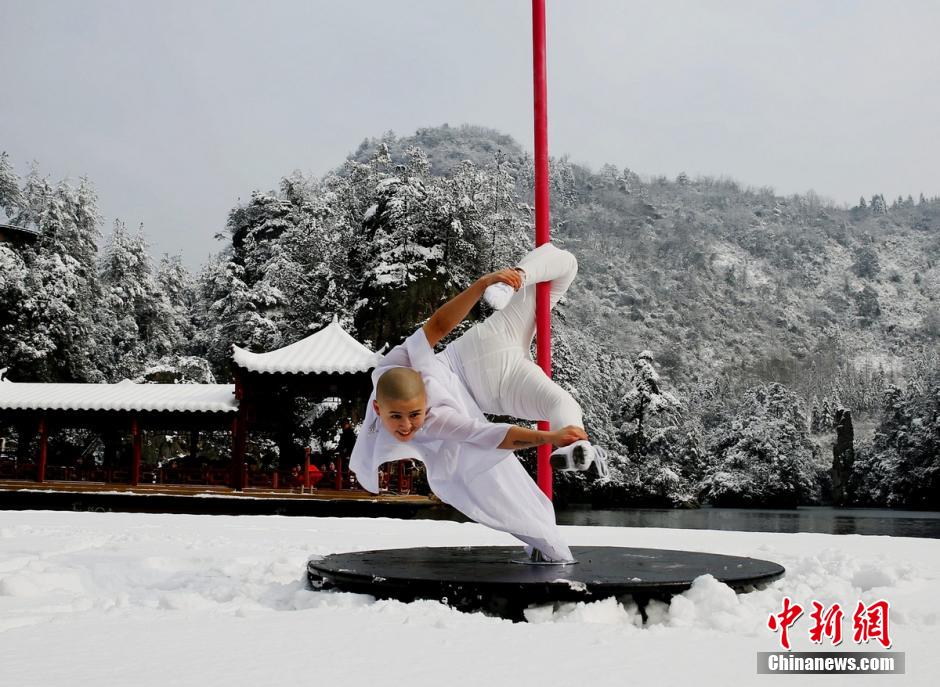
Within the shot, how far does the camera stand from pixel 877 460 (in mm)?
29578

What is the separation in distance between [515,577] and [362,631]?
76 cm

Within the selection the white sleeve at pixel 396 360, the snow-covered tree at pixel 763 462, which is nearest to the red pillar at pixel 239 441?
the white sleeve at pixel 396 360

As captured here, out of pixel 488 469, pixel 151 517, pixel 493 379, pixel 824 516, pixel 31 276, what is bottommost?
pixel 824 516

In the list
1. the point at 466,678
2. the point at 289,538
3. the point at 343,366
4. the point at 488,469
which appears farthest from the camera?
the point at 343,366

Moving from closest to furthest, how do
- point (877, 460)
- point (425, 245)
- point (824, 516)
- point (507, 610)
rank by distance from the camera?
point (507, 610) → point (425, 245) → point (824, 516) → point (877, 460)

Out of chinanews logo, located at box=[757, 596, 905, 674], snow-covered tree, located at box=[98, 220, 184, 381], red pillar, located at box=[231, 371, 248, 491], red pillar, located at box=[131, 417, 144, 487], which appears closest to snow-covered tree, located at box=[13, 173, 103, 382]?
snow-covered tree, located at box=[98, 220, 184, 381]

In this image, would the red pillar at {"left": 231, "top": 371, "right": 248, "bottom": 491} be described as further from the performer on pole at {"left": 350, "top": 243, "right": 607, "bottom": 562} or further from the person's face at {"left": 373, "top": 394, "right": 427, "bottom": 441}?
the person's face at {"left": 373, "top": 394, "right": 427, "bottom": 441}

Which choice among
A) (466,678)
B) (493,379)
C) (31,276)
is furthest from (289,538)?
(31,276)

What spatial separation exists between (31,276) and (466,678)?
23046 mm

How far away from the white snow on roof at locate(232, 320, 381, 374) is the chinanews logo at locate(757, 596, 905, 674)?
11.7 meters

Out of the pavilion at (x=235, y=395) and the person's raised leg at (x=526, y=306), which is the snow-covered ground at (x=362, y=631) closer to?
the person's raised leg at (x=526, y=306)

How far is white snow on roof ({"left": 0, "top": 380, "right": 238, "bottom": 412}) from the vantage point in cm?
1569

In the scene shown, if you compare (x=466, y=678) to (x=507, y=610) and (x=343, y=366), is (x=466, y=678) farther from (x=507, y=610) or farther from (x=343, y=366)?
(x=343, y=366)

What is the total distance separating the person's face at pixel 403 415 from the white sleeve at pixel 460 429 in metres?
0.05
